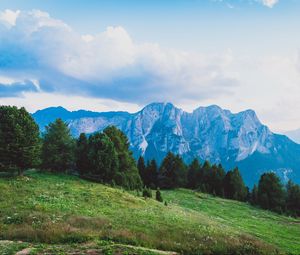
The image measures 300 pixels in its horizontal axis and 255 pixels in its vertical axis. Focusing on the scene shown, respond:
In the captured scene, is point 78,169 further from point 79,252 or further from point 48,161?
point 79,252

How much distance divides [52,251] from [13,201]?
18514 mm

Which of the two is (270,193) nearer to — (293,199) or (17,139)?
(293,199)

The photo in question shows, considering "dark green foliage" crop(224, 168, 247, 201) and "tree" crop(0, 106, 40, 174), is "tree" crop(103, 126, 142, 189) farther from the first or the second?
"dark green foliage" crop(224, 168, 247, 201)

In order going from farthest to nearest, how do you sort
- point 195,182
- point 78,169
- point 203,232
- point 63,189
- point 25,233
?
1. point 195,182
2. point 78,169
3. point 63,189
4. point 203,232
5. point 25,233

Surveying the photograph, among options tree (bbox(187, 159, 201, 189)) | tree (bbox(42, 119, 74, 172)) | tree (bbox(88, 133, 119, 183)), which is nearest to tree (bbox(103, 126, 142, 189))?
tree (bbox(88, 133, 119, 183))

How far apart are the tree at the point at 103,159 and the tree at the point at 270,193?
4381cm

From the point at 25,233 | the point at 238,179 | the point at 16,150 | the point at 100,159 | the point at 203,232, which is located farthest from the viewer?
the point at 238,179

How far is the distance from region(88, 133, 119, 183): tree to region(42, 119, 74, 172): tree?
457 cm

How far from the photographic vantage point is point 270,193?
87.0 metres

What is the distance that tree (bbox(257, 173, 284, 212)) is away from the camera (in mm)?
85312

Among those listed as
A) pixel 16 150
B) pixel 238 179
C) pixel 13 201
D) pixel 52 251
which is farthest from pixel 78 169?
pixel 238 179

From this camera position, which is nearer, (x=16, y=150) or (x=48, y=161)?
(x=16, y=150)

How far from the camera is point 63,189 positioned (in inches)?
1811

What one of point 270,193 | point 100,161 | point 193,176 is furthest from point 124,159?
point 193,176
